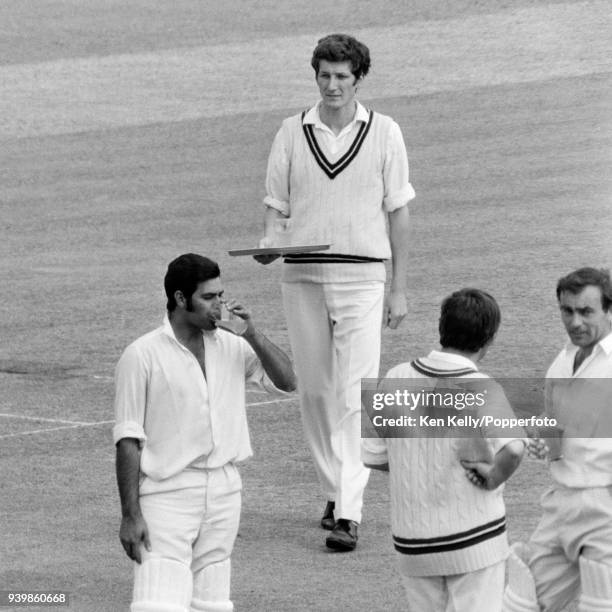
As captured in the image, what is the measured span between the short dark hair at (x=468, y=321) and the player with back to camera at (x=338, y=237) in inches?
113

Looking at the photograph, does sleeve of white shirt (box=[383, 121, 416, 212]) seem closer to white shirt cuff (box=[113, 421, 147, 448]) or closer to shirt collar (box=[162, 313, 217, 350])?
shirt collar (box=[162, 313, 217, 350])

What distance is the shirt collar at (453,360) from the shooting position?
6.66 metres

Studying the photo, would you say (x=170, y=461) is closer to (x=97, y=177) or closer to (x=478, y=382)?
(x=478, y=382)

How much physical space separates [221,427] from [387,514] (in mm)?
2911

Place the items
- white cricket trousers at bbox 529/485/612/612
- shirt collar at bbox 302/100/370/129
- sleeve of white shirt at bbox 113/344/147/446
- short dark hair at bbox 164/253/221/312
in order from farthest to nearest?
shirt collar at bbox 302/100/370/129, short dark hair at bbox 164/253/221/312, sleeve of white shirt at bbox 113/344/147/446, white cricket trousers at bbox 529/485/612/612

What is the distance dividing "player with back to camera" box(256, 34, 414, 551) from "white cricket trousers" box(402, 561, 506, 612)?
9.00 ft

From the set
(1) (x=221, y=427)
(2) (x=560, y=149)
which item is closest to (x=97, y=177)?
(2) (x=560, y=149)

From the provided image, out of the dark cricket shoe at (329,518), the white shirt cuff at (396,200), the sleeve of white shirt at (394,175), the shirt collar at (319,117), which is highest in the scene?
the shirt collar at (319,117)

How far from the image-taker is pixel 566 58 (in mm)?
31047

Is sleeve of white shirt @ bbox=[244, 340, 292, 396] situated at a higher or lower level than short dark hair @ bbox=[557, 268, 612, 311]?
lower

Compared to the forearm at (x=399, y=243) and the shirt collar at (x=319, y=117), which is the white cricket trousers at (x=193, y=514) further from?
the shirt collar at (x=319, y=117)

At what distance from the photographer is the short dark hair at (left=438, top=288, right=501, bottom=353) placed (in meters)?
6.70

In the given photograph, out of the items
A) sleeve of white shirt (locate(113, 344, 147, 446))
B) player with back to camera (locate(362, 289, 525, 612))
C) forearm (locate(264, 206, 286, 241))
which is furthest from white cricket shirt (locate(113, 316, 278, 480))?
forearm (locate(264, 206, 286, 241))

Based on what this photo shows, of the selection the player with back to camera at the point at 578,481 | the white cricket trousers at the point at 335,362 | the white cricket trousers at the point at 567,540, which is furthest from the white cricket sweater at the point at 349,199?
the white cricket trousers at the point at 567,540
